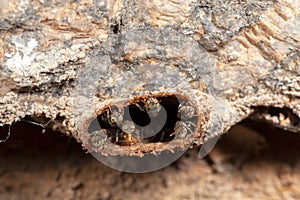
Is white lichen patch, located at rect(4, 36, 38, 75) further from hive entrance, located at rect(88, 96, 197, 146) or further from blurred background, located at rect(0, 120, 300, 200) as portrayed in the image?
blurred background, located at rect(0, 120, 300, 200)

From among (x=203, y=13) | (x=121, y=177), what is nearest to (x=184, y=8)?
(x=203, y=13)

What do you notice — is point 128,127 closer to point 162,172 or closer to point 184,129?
point 184,129

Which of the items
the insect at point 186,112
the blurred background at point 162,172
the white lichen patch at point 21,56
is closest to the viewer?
the white lichen patch at point 21,56

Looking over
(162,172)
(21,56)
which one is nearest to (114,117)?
(21,56)

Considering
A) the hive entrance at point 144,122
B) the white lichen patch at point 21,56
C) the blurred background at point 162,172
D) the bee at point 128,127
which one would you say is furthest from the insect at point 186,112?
the blurred background at point 162,172

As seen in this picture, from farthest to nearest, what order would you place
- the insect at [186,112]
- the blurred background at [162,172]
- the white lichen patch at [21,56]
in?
the blurred background at [162,172] → the insect at [186,112] → the white lichen patch at [21,56]

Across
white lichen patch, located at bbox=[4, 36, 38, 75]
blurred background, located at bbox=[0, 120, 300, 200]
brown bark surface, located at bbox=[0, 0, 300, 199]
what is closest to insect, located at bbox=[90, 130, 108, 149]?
brown bark surface, located at bbox=[0, 0, 300, 199]

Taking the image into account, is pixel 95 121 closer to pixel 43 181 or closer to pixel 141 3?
pixel 141 3

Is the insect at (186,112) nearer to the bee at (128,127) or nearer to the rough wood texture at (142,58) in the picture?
the rough wood texture at (142,58)
